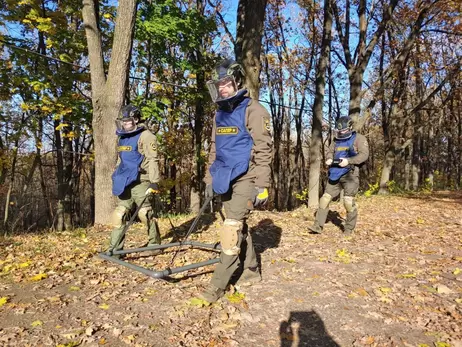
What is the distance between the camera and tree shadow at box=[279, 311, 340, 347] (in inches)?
126

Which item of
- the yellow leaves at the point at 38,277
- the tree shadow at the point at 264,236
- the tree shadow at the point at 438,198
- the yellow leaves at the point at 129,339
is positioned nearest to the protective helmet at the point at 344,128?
the tree shadow at the point at 264,236

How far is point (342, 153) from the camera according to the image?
22.4ft

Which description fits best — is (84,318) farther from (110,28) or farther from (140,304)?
(110,28)

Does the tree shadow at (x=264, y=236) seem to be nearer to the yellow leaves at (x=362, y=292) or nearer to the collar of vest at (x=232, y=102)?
the yellow leaves at (x=362, y=292)

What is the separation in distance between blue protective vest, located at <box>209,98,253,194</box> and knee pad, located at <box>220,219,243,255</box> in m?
0.41

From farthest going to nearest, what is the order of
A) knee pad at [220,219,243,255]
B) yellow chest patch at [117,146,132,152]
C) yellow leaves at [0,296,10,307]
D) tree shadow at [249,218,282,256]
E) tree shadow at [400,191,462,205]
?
1. tree shadow at [400,191,462,205]
2. tree shadow at [249,218,282,256]
3. yellow chest patch at [117,146,132,152]
4. knee pad at [220,219,243,255]
5. yellow leaves at [0,296,10,307]

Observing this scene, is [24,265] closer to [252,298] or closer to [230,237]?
[230,237]

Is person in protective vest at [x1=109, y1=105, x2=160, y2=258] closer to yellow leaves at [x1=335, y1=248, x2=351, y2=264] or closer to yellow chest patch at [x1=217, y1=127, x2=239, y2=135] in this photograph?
yellow chest patch at [x1=217, y1=127, x2=239, y2=135]

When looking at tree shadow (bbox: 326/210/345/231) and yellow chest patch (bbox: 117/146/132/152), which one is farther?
tree shadow (bbox: 326/210/345/231)

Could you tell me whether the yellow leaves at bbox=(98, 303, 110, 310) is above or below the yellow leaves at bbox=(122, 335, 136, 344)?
above

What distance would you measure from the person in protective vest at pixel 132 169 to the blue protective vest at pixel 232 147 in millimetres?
1498

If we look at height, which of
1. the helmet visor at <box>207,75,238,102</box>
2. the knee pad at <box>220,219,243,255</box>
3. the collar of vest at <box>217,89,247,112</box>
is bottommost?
the knee pad at <box>220,219,243,255</box>

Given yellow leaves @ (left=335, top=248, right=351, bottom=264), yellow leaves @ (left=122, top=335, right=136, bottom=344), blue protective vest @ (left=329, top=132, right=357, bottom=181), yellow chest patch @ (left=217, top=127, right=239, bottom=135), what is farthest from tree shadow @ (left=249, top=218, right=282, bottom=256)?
yellow leaves @ (left=122, top=335, right=136, bottom=344)

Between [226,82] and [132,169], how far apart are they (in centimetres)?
212
